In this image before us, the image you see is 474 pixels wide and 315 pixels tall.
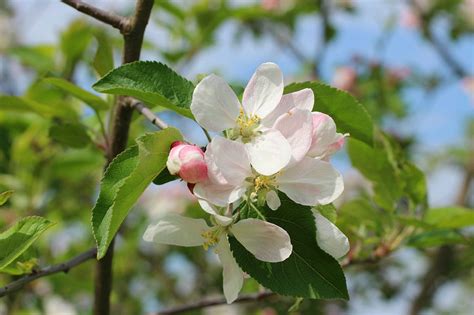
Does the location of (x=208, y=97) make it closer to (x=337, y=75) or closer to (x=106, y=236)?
(x=106, y=236)

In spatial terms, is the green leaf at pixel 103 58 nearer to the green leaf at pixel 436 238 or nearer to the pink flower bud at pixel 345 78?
the green leaf at pixel 436 238

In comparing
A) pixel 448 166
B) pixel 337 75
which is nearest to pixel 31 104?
pixel 337 75

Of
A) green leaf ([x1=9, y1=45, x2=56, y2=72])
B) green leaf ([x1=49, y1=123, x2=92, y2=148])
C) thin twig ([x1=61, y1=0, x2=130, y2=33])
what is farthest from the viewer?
green leaf ([x1=9, y1=45, x2=56, y2=72])

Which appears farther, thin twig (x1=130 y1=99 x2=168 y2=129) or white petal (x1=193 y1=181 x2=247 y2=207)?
thin twig (x1=130 y1=99 x2=168 y2=129)

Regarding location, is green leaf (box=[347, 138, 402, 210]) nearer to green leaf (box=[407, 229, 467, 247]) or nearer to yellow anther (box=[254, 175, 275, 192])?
green leaf (box=[407, 229, 467, 247])

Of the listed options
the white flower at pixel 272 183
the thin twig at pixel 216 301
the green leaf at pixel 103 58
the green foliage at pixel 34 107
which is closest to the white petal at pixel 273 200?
the white flower at pixel 272 183

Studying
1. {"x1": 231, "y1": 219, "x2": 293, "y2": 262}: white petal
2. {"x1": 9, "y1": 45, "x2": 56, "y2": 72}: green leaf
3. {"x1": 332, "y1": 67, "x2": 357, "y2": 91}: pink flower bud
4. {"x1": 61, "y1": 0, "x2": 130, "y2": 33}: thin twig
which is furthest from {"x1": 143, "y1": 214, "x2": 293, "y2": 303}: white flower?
{"x1": 332, "y1": 67, "x2": 357, "y2": 91}: pink flower bud

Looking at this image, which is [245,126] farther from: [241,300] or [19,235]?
[241,300]
